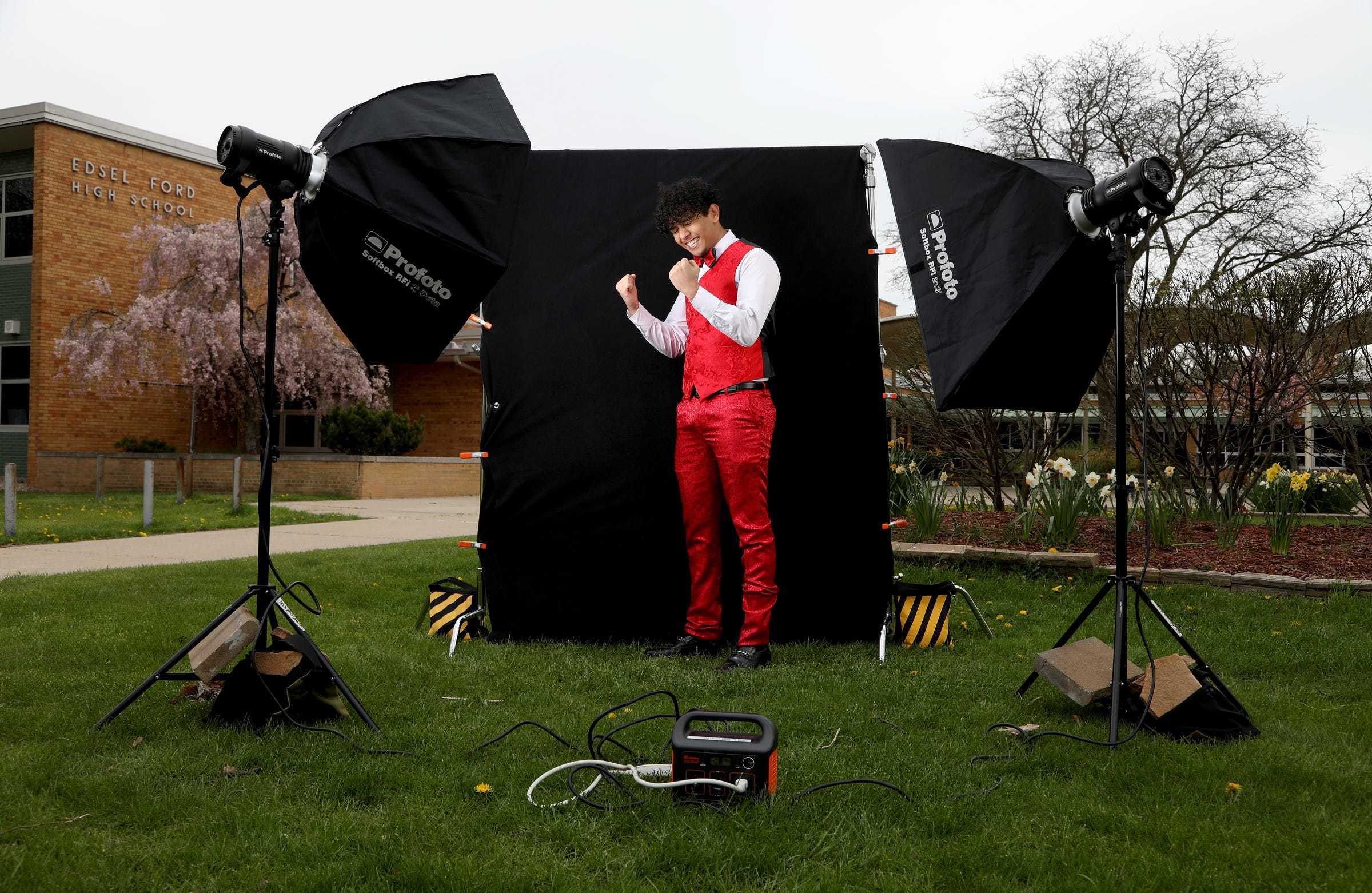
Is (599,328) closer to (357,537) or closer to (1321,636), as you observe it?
(1321,636)

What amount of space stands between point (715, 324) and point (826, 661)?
1558 mm

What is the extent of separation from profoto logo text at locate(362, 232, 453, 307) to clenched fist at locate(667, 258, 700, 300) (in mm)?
989

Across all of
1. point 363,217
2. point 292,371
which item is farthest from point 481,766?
point 292,371

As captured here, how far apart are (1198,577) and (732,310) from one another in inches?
147

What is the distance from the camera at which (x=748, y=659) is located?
436 cm

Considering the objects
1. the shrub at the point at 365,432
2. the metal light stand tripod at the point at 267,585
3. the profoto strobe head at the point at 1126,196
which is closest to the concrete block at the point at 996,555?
the profoto strobe head at the point at 1126,196

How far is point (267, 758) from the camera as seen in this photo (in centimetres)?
306

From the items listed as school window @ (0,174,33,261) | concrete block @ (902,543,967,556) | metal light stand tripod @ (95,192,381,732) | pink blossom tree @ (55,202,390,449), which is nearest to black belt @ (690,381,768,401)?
metal light stand tripod @ (95,192,381,732)

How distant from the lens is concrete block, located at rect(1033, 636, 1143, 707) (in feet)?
11.5

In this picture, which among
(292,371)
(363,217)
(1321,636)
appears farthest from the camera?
(292,371)

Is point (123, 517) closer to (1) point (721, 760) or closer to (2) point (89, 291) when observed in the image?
(2) point (89, 291)

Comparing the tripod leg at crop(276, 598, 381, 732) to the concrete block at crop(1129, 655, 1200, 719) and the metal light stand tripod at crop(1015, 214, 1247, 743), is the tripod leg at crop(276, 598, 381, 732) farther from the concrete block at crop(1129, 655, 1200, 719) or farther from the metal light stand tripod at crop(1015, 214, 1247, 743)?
the concrete block at crop(1129, 655, 1200, 719)

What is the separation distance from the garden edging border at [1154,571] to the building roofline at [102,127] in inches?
644

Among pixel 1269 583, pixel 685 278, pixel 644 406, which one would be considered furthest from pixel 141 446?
pixel 1269 583
